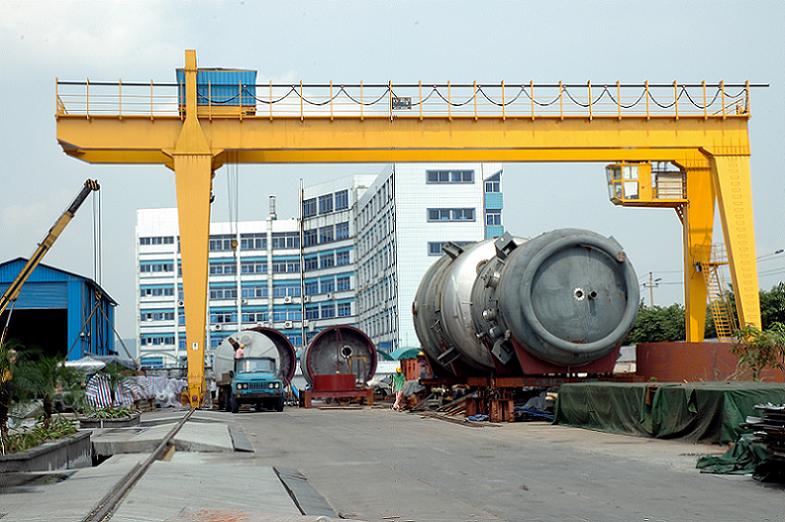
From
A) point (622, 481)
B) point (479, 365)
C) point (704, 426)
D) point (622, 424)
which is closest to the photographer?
Result: point (622, 481)

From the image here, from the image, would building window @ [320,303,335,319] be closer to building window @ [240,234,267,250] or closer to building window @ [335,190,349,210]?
building window @ [335,190,349,210]

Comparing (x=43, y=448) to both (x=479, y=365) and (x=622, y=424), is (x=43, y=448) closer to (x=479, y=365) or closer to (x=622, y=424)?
(x=622, y=424)

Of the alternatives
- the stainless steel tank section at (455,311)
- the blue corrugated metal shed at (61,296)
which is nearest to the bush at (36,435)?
the stainless steel tank section at (455,311)

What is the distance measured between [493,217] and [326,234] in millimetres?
24743

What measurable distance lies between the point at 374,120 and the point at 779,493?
2265 cm

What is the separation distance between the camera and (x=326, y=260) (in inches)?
3954

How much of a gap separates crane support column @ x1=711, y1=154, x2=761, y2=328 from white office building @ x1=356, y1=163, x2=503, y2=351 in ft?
134

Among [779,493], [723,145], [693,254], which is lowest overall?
[779,493]

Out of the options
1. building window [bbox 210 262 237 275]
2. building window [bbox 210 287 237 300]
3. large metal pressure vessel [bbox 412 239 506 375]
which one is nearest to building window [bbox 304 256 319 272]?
building window [bbox 210 262 237 275]

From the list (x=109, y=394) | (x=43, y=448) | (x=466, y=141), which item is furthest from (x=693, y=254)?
(x=43, y=448)

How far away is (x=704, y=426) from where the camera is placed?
16438 mm

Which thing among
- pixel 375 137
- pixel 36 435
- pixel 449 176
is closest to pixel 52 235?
pixel 375 137

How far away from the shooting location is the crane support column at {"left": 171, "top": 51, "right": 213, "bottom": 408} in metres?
32.0

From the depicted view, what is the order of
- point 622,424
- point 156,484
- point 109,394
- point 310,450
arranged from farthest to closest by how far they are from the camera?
point 109,394 → point 622,424 → point 310,450 → point 156,484
